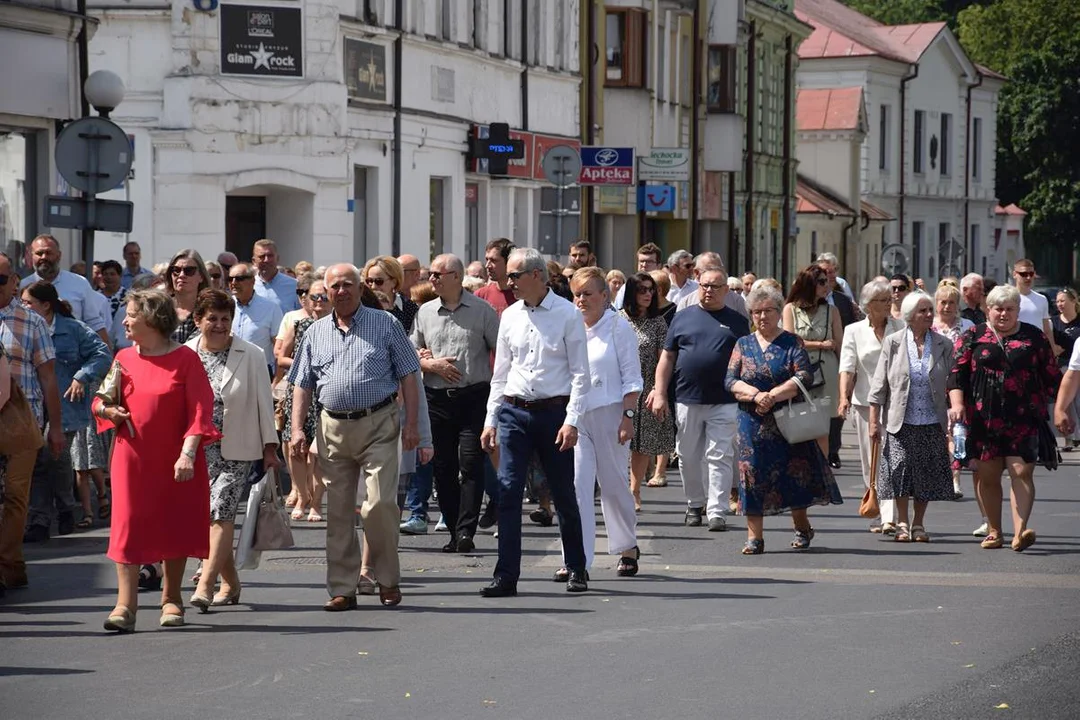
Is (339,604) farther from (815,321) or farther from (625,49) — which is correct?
(625,49)

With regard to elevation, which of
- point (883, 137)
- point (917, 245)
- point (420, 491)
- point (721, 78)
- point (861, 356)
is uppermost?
point (883, 137)

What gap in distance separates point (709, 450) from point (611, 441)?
9.25 ft

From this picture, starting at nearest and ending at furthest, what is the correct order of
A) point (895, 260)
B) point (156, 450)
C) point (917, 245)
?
point (156, 450), point (895, 260), point (917, 245)

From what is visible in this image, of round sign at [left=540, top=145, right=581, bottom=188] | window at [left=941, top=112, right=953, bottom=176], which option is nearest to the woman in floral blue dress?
round sign at [left=540, top=145, right=581, bottom=188]

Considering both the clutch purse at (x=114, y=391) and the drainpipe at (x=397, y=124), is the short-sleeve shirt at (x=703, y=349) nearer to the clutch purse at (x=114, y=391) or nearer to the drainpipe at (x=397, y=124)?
the clutch purse at (x=114, y=391)

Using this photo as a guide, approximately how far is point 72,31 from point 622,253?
71.9ft

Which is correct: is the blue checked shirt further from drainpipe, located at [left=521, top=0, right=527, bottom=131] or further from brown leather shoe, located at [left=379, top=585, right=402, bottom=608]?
drainpipe, located at [left=521, top=0, right=527, bottom=131]

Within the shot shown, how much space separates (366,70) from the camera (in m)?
30.4

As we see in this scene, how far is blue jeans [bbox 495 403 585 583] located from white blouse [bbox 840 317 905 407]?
14.7 feet

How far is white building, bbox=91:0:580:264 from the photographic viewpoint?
A: 91.4ft

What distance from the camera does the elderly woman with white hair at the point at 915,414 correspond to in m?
14.9

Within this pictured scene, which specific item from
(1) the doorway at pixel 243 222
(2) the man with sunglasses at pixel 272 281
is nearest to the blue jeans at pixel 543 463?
(2) the man with sunglasses at pixel 272 281

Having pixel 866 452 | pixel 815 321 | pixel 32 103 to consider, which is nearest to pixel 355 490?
pixel 866 452

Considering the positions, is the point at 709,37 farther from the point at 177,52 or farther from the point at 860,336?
the point at 860,336
